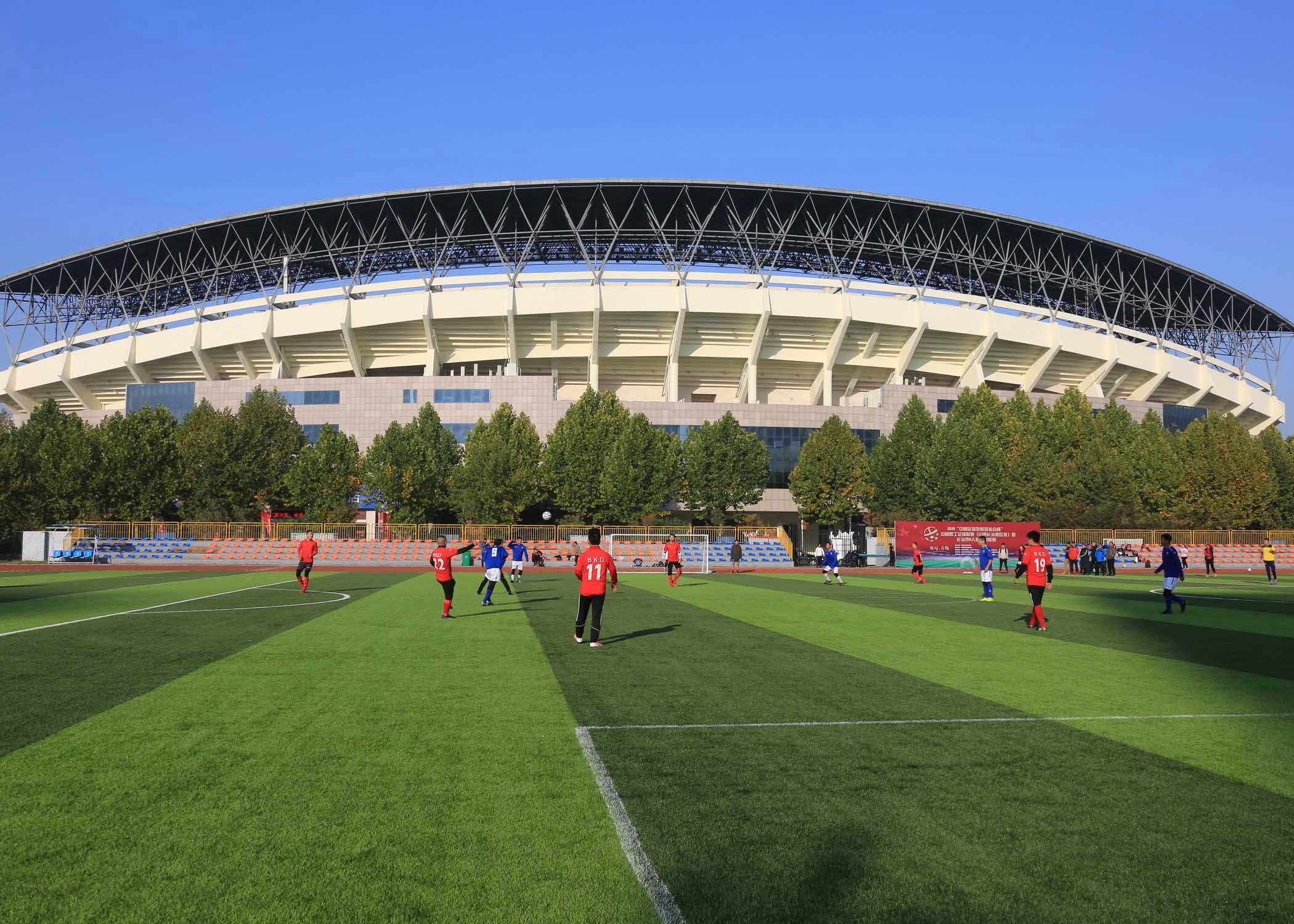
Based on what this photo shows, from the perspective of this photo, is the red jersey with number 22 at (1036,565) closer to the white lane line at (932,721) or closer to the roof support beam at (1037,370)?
→ the white lane line at (932,721)

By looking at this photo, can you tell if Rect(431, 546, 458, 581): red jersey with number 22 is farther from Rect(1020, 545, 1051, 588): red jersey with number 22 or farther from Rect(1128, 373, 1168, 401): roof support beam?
Rect(1128, 373, 1168, 401): roof support beam

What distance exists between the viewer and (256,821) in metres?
5.54

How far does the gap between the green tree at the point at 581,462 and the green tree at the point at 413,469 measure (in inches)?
287

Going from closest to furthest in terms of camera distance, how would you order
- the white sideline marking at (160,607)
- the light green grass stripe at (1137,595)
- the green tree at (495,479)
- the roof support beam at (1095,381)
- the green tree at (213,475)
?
the white sideline marking at (160,607), the light green grass stripe at (1137,595), the green tree at (495,479), the green tree at (213,475), the roof support beam at (1095,381)

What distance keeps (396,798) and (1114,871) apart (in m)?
4.52

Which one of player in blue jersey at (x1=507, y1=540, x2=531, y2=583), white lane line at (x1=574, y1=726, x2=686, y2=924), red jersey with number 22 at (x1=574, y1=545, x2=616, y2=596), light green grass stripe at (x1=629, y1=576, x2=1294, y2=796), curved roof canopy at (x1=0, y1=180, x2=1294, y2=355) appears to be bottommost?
light green grass stripe at (x1=629, y1=576, x2=1294, y2=796)

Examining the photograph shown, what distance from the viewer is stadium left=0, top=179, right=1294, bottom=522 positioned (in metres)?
71.8

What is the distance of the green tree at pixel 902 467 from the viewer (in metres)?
62.0

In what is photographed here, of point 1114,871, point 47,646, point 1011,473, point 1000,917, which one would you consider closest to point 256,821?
point 1000,917

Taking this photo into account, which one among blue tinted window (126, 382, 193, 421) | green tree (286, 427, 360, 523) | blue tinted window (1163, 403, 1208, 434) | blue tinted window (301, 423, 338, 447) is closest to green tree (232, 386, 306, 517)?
green tree (286, 427, 360, 523)

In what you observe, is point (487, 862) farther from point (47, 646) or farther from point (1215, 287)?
point (1215, 287)

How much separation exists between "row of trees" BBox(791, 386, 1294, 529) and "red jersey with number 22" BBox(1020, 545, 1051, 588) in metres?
44.5

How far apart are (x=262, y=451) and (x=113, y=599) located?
4194 cm

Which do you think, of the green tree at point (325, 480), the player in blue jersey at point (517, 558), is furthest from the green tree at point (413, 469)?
the player in blue jersey at point (517, 558)
